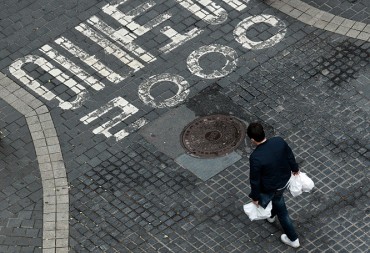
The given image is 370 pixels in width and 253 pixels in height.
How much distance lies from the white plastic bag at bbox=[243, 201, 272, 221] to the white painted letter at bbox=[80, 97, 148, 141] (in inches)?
138

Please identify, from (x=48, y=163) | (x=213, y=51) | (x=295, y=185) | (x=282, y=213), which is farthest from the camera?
(x=213, y=51)

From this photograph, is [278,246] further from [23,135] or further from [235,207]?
[23,135]

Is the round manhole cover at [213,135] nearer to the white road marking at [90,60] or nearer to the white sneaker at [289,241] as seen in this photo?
the white road marking at [90,60]

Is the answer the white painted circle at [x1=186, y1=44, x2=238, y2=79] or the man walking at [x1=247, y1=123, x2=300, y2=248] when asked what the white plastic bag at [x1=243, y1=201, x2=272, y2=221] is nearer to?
the man walking at [x1=247, y1=123, x2=300, y2=248]

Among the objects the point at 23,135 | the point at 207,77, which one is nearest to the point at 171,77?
the point at 207,77

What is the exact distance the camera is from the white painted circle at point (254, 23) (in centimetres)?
1928

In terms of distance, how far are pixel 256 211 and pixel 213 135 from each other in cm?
283

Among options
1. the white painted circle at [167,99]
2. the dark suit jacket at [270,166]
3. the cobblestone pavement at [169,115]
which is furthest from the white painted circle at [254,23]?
the dark suit jacket at [270,166]

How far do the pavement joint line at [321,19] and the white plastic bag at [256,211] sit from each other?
5153 millimetres

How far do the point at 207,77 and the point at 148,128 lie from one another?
1.56 m

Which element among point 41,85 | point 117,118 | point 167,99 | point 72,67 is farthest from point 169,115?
point 41,85

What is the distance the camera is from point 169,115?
18.2 meters

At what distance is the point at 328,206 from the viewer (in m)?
16.2

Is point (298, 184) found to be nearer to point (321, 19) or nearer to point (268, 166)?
point (268, 166)
